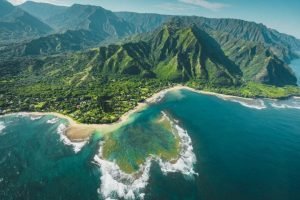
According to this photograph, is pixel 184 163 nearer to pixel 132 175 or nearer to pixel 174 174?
pixel 174 174

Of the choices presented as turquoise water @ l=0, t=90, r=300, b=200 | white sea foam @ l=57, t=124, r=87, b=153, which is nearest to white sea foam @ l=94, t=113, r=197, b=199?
turquoise water @ l=0, t=90, r=300, b=200

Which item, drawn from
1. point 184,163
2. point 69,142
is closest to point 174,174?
point 184,163

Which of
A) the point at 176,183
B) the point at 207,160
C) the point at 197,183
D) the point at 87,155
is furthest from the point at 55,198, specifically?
the point at 207,160

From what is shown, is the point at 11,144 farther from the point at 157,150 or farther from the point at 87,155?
the point at 157,150

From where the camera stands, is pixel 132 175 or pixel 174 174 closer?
pixel 132 175

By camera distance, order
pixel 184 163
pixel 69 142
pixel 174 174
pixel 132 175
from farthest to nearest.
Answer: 1. pixel 69 142
2. pixel 184 163
3. pixel 174 174
4. pixel 132 175

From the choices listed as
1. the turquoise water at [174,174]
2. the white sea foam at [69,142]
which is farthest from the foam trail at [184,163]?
the white sea foam at [69,142]

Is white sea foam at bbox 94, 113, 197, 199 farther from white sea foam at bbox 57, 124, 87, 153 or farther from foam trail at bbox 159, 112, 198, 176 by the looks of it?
white sea foam at bbox 57, 124, 87, 153

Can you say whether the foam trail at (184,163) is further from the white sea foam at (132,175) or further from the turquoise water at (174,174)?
the turquoise water at (174,174)
